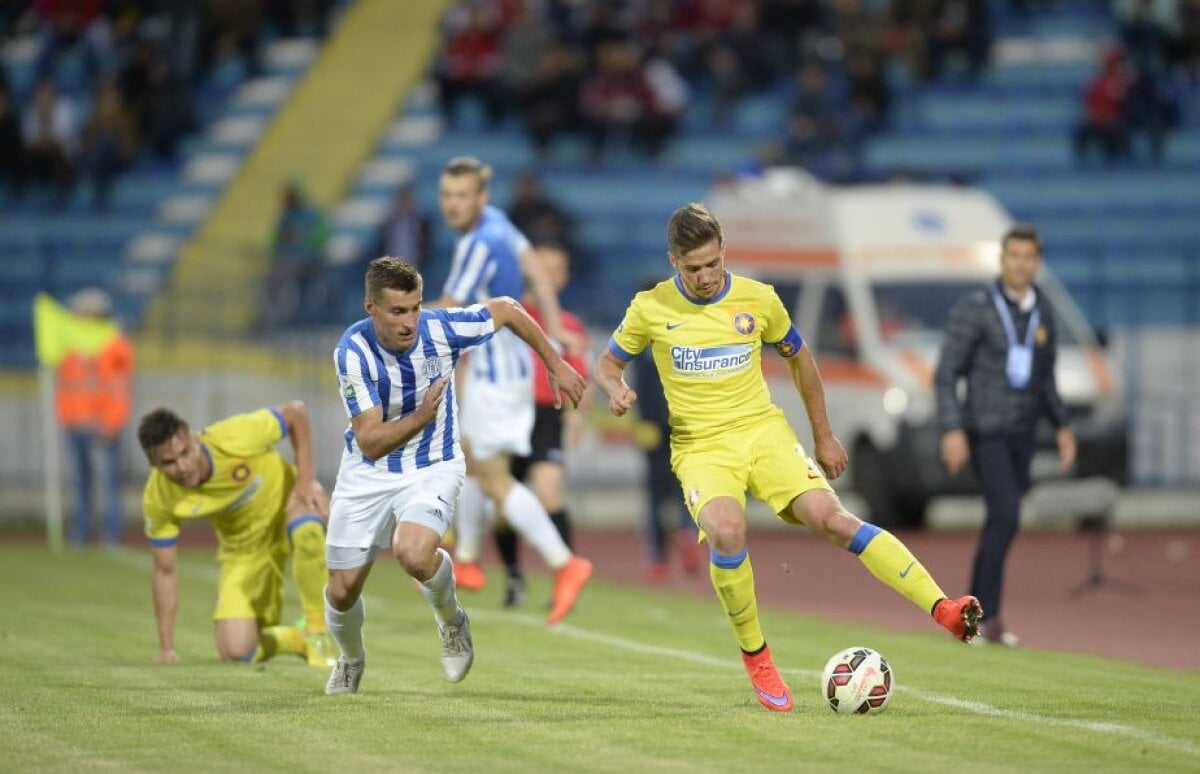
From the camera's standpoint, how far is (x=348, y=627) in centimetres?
951

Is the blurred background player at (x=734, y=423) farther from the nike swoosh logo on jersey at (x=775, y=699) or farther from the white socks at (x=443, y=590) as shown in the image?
the white socks at (x=443, y=590)

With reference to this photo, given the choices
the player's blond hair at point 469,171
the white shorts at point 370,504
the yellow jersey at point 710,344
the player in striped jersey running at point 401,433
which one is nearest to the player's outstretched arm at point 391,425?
the player in striped jersey running at point 401,433

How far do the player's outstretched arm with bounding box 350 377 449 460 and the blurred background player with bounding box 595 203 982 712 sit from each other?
0.72m

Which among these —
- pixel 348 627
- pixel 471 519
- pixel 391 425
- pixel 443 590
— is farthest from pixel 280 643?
pixel 471 519

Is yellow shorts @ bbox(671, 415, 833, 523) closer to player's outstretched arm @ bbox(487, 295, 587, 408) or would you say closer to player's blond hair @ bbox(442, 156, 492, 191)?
player's outstretched arm @ bbox(487, 295, 587, 408)

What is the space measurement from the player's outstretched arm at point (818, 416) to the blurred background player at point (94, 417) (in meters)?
12.4

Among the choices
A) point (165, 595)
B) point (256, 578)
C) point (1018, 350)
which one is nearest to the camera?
point (165, 595)

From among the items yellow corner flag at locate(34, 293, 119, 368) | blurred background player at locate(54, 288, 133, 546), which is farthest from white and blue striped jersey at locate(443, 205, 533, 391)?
yellow corner flag at locate(34, 293, 119, 368)

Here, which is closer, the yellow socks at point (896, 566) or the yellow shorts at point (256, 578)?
the yellow socks at point (896, 566)

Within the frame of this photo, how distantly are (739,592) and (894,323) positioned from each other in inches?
471

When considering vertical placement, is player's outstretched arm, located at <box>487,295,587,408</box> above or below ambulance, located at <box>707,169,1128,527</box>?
above

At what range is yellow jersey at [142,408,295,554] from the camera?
10992mm

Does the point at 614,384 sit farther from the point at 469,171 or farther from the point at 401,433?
the point at 469,171

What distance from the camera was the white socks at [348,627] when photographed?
9453 millimetres
